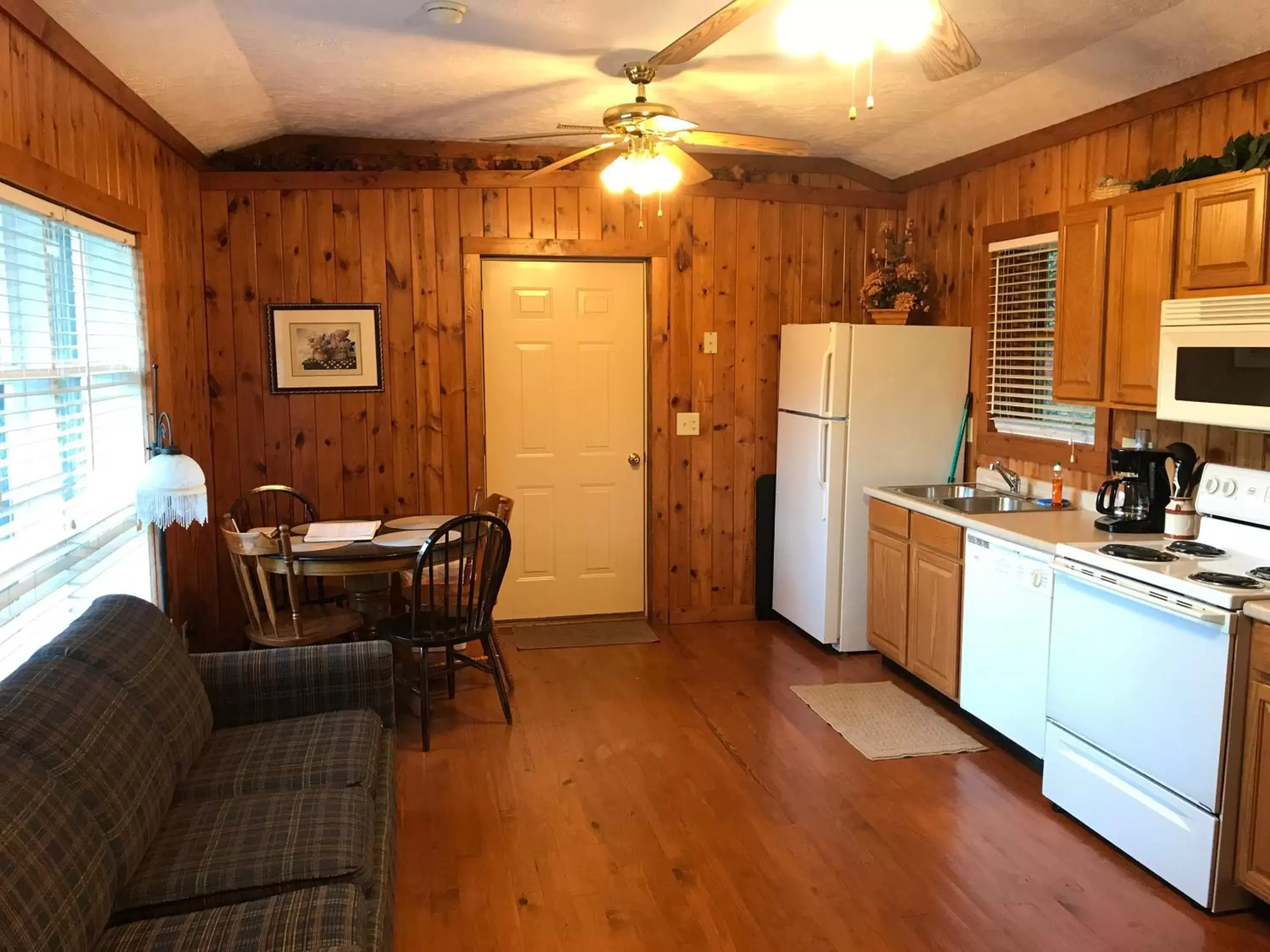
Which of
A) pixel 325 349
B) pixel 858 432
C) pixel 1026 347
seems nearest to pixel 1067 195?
pixel 1026 347

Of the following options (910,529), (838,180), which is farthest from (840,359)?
(838,180)

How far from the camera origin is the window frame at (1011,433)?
397cm

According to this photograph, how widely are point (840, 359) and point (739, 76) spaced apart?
1378mm

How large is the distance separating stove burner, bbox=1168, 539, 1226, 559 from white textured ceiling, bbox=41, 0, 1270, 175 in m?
1.57

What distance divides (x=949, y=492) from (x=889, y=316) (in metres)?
0.91

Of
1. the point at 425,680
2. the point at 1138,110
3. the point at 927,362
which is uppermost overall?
the point at 1138,110

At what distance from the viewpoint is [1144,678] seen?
112 inches

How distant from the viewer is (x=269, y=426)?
493cm

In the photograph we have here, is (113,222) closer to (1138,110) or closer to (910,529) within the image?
(910,529)

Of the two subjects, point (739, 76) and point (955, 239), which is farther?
point (955, 239)

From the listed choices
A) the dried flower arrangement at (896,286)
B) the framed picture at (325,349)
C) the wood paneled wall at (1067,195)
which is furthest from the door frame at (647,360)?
the wood paneled wall at (1067,195)

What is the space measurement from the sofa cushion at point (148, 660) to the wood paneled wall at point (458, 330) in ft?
7.50

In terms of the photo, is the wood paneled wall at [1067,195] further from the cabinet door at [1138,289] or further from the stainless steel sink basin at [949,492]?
the cabinet door at [1138,289]

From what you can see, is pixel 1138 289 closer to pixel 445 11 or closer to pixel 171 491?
pixel 445 11
